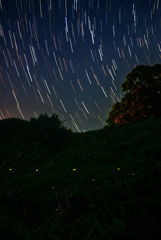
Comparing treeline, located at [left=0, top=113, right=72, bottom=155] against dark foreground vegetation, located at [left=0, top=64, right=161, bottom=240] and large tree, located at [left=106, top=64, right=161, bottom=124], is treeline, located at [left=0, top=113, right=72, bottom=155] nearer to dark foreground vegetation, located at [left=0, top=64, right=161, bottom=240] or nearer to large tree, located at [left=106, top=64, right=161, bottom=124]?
dark foreground vegetation, located at [left=0, top=64, right=161, bottom=240]

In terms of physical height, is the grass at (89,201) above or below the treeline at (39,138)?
below

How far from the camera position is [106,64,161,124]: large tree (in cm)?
1800

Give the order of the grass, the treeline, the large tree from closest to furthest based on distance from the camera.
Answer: the grass < the treeline < the large tree

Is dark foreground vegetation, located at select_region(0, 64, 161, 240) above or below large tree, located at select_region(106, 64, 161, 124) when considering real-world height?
below

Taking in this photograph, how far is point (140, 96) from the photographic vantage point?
18.2 meters

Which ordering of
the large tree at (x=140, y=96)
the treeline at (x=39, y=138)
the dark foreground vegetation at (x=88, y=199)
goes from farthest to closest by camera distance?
1. the large tree at (x=140, y=96)
2. the treeline at (x=39, y=138)
3. the dark foreground vegetation at (x=88, y=199)

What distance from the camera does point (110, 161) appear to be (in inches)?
342

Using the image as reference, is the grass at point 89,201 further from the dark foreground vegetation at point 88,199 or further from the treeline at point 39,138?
the treeline at point 39,138

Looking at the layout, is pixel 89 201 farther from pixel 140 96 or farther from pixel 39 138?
pixel 140 96

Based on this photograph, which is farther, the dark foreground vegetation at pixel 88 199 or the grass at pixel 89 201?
the grass at pixel 89 201

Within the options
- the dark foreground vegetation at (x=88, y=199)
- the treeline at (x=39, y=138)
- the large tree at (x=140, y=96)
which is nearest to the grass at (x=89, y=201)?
the dark foreground vegetation at (x=88, y=199)

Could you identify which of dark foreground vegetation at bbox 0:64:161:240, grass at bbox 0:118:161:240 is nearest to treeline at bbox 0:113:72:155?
dark foreground vegetation at bbox 0:64:161:240

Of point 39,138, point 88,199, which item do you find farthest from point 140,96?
point 88,199

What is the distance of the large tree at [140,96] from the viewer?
18.0 metres
